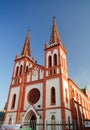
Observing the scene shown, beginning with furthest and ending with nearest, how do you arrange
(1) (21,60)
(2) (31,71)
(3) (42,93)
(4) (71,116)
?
(1) (21,60), (2) (31,71), (3) (42,93), (4) (71,116)

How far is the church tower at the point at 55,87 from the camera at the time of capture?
20.3m

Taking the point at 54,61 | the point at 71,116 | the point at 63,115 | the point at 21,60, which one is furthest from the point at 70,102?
the point at 21,60

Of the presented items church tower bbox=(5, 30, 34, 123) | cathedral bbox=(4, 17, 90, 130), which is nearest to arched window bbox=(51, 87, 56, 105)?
cathedral bbox=(4, 17, 90, 130)

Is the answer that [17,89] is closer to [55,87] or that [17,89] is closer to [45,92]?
[45,92]

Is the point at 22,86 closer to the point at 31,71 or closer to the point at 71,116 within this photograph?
the point at 31,71

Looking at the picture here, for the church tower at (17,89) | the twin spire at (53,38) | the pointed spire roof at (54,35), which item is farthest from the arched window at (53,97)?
the pointed spire roof at (54,35)

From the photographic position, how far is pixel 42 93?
23.9 metres

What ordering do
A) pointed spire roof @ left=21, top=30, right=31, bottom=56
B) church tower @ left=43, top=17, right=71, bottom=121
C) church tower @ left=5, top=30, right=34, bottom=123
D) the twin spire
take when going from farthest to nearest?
pointed spire roof @ left=21, top=30, right=31, bottom=56 < the twin spire < church tower @ left=5, top=30, right=34, bottom=123 < church tower @ left=43, top=17, right=71, bottom=121

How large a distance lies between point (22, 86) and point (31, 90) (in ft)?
7.94

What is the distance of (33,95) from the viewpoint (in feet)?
83.1

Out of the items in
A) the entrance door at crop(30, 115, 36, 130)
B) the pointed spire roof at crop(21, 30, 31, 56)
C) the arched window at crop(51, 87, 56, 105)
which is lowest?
the entrance door at crop(30, 115, 36, 130)

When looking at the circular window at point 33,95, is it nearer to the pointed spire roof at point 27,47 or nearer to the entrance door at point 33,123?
the entrance door at point 33,123

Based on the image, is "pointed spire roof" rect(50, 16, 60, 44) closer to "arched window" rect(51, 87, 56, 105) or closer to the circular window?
"arched window" rect(51, 87, 56, 105)

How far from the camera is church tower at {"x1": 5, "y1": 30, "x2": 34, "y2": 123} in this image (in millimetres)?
24837
